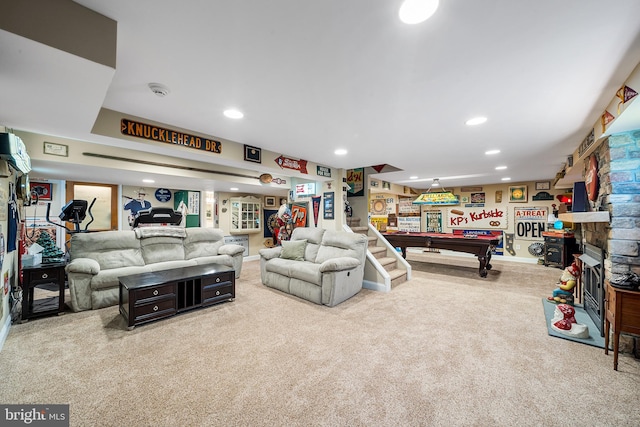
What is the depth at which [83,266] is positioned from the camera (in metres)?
3.11

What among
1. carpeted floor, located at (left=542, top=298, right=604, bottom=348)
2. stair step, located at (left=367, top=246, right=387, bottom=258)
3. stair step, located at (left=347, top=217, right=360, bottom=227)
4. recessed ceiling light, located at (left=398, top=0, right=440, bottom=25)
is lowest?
carpeted floor, located at (left=542, top=298, right=604, bottom=348)

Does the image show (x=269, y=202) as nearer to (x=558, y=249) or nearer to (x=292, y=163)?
(x=292, y=163)

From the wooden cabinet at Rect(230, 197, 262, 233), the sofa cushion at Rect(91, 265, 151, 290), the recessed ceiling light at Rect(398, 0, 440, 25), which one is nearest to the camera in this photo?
the recessed ceiling light at Rect(398, 0, 440, 25)

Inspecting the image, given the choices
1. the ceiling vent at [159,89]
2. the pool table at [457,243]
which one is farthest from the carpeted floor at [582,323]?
the ceiling vent at [159,89]

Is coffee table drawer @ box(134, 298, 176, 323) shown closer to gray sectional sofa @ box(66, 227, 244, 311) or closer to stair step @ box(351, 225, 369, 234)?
gray sectional sofa @ box(66, 227, 244, 311)

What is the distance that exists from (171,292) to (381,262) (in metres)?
3.46

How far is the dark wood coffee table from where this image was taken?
2709 millimetres

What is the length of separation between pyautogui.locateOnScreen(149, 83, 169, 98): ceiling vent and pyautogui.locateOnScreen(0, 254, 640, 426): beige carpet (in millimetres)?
2230

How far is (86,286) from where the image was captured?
315cm

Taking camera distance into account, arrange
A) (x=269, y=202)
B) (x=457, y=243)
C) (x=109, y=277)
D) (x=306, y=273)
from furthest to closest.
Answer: (x=269, y=202) < (x=457, y=243) < (x=306, y=273) < (x=109, y=277)

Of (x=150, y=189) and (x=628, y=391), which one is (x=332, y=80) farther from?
(x=150, y=189)

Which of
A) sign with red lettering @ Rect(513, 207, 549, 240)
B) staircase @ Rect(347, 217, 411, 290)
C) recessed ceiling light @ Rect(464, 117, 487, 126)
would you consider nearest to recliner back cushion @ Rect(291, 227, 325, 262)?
staircase @ Rect(347, 217, 411, 290)

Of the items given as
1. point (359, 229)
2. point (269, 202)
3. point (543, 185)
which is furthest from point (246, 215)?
point (543, 185)

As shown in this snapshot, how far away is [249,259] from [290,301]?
156 inches
